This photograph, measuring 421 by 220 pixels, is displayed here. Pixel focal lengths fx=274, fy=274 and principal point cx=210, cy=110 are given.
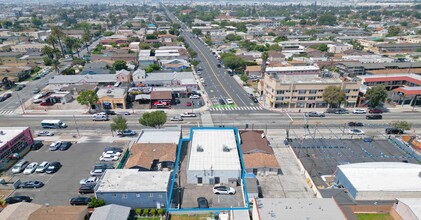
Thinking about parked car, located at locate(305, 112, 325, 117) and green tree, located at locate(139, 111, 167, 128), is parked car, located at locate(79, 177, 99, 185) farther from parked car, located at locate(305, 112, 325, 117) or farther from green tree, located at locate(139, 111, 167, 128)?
parked car, located at locate(305, 112, 325, 117)

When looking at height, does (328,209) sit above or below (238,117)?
above

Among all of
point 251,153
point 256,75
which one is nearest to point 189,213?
point 251,153

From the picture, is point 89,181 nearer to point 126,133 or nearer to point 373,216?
point 126,133

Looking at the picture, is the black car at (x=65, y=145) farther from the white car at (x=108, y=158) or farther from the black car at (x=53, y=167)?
the white car at (x=108, y=158)

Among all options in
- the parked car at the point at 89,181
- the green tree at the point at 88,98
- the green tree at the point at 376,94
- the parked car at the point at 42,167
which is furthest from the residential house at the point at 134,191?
the green tree at the point at 376,94

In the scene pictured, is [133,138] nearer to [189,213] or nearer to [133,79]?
[189,213]

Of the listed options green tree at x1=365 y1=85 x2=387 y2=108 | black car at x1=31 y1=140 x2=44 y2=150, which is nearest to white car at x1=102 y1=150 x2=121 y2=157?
black car at x1=31 y1=140 x2=44 y2=150

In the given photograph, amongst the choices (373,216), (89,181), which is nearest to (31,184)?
(89,181)
